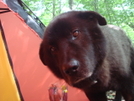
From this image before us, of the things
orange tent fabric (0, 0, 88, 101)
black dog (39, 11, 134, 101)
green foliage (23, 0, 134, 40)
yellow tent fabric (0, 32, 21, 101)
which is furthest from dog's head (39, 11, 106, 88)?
green foliage (23, 0, 134, 40)

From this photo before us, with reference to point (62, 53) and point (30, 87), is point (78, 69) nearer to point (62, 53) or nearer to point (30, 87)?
point (62, 53)

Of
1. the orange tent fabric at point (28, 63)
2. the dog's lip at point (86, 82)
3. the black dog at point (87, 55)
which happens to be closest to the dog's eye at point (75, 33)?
the black dog at point (87, 55)

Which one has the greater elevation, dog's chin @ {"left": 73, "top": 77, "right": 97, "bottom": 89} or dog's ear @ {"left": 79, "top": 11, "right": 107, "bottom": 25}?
dog's ear @ {"left": 79, "top": 11, "right": 107, "bottom": 25}

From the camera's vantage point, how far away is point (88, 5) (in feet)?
9.46

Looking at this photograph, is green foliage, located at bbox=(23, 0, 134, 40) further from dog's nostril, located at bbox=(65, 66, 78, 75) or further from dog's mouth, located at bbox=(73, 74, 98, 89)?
dog's nostril, located at bbox=(65, 66, 78, 75)

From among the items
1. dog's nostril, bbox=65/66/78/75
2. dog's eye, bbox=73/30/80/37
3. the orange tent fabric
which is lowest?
the orange tent fabric

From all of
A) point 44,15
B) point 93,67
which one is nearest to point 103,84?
point 93,67

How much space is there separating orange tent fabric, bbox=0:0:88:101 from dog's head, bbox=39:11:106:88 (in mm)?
782

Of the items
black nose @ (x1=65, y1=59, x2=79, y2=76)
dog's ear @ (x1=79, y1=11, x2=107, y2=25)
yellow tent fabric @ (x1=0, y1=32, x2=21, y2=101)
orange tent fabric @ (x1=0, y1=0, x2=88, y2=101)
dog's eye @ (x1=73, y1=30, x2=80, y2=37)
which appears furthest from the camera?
orange tent fabric @ (x1=0, y1=0, x2=88, y2=101)

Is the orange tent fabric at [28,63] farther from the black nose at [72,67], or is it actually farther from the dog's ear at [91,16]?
the black nose at [72,67]

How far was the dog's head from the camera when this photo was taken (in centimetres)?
115

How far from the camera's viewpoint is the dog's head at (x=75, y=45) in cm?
115

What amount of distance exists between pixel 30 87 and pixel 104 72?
1.09 metres

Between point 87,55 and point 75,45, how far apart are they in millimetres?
86
